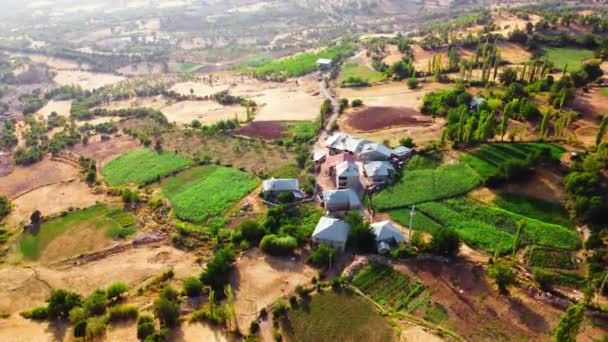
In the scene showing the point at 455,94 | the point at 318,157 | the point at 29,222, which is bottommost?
the point at 29,222

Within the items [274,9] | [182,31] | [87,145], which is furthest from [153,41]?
[87,145]

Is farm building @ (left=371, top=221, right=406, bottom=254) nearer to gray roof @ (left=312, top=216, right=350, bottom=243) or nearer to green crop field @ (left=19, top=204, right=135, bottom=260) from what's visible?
gray roof @ (left=312, top=216, right=350, bottom=243)

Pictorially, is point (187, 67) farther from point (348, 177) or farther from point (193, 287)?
point (193, 287)

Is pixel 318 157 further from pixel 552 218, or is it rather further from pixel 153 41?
pixel 153 41

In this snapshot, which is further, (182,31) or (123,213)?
(182,31)

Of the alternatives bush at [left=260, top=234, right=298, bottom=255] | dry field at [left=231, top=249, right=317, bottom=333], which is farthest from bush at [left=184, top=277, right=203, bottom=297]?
bush at [left=260, top=234, right=298, bottom=255]

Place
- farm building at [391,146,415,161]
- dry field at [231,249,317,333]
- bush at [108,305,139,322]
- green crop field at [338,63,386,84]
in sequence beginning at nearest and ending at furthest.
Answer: bush at [108,305,139,322], dry field at [231,249,317,333], farm building at [391,146,415,161], green crop field at [338,63,386,84]

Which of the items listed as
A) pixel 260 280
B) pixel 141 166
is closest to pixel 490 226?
pixel 260 280
